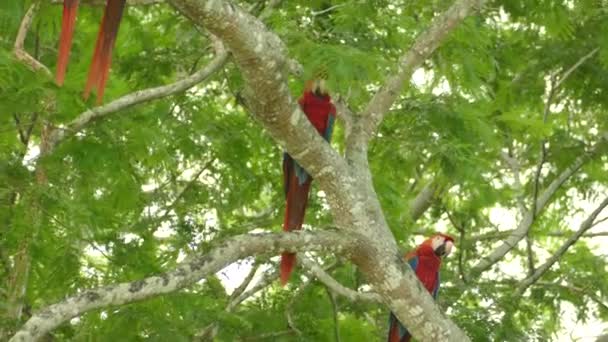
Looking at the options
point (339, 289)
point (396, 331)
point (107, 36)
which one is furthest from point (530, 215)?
point (107, 36)

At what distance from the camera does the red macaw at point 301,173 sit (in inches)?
150

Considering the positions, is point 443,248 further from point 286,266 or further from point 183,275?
point 183,275

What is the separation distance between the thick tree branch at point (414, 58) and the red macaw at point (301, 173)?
397mm

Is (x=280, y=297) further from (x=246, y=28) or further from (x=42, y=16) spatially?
(x=246, y=28)

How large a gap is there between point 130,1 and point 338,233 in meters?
1.04

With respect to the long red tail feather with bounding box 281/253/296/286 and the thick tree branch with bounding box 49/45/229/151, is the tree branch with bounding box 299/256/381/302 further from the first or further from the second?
the thick tree branch with bounding box 49/45/229/151

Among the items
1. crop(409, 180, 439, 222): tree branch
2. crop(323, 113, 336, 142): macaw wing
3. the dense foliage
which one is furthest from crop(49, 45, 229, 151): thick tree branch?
crop(409, 180, 439, 222): tree branch

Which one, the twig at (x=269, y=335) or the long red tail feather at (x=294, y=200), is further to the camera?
the twig at (x=269, y=335)

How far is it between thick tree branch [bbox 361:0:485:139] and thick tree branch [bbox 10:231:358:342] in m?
0.45

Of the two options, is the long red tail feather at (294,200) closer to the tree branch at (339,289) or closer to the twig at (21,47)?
the tree branch at (339,289)

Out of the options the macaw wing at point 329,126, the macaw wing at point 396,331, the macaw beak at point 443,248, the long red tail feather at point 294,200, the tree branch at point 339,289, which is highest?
the macaw wing at point 329,126

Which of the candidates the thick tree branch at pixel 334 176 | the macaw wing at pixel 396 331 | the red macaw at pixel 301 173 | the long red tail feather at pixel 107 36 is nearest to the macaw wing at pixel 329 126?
the red macaw at pixel 301 173

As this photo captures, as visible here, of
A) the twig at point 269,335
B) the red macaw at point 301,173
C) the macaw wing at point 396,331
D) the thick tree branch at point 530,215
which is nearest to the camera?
the red macaw at point 301,173

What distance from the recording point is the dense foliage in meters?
3.49
